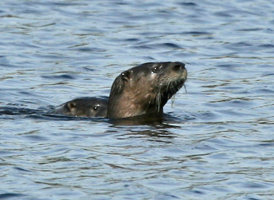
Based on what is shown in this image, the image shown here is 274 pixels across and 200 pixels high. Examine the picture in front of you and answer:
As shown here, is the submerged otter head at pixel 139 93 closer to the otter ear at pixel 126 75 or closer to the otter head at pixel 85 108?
the otter ear at pixel 126 75

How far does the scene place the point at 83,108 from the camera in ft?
34.5

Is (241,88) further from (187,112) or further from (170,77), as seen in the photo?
(170,77)

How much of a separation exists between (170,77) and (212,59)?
4393 millimetres

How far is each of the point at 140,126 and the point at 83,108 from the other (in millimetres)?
980

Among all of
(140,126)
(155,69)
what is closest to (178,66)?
(155,69)

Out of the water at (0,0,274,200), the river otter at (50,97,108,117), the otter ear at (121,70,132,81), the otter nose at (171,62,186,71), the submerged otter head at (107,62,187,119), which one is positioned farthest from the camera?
the river otter at (50,97,108,117)

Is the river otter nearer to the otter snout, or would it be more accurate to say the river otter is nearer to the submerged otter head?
the submerged otter head

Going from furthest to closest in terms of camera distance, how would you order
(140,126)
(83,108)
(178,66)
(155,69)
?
(83,108), (155,69), (178,66), (140,126)

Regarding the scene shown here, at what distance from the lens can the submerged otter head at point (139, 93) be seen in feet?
33.4

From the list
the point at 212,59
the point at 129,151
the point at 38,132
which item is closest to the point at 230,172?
the point at 129,151

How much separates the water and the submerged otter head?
305 millimetres

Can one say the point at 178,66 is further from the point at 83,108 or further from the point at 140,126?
the point at 83,108

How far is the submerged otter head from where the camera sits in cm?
1017

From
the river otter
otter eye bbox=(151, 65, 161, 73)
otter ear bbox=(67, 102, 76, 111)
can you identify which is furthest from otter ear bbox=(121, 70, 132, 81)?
otter ear bbox=(67, 102, 76, 111)
